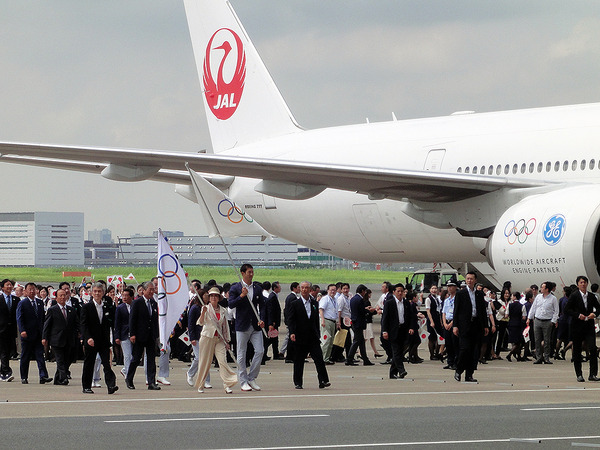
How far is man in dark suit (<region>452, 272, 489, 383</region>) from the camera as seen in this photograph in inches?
668

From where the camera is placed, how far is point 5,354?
1867 centimetres

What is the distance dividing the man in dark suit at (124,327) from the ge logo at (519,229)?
7.12 metres

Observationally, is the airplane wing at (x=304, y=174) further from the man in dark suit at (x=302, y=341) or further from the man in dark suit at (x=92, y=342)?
the man in dark suit at (x=92, y=342)

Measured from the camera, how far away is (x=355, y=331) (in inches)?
859

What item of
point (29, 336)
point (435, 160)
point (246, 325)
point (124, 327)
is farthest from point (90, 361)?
point (435, 160)

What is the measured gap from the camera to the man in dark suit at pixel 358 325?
2175 centimetres

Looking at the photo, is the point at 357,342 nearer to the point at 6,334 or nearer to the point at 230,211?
the point at 230,211

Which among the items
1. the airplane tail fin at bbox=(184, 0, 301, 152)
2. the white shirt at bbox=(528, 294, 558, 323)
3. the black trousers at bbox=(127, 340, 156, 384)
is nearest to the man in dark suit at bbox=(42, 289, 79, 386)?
the black trousers at bbox=(127, 340, 156, 384)

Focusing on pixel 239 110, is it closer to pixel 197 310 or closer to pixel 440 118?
pixel 440 118

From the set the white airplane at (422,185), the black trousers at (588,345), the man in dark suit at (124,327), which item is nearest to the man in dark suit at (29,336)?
the man in dark suit at (124,327)

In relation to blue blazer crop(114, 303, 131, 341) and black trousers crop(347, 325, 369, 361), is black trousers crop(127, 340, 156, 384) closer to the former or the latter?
blue blazer crop(114, 303, 131, 341)

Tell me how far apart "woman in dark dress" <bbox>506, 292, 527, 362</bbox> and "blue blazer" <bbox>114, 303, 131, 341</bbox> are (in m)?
8.26

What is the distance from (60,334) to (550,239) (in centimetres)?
847

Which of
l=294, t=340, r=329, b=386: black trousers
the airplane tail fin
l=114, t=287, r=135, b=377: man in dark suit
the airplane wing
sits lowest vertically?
l=294, t=340, r=329, b=386: black trousers
